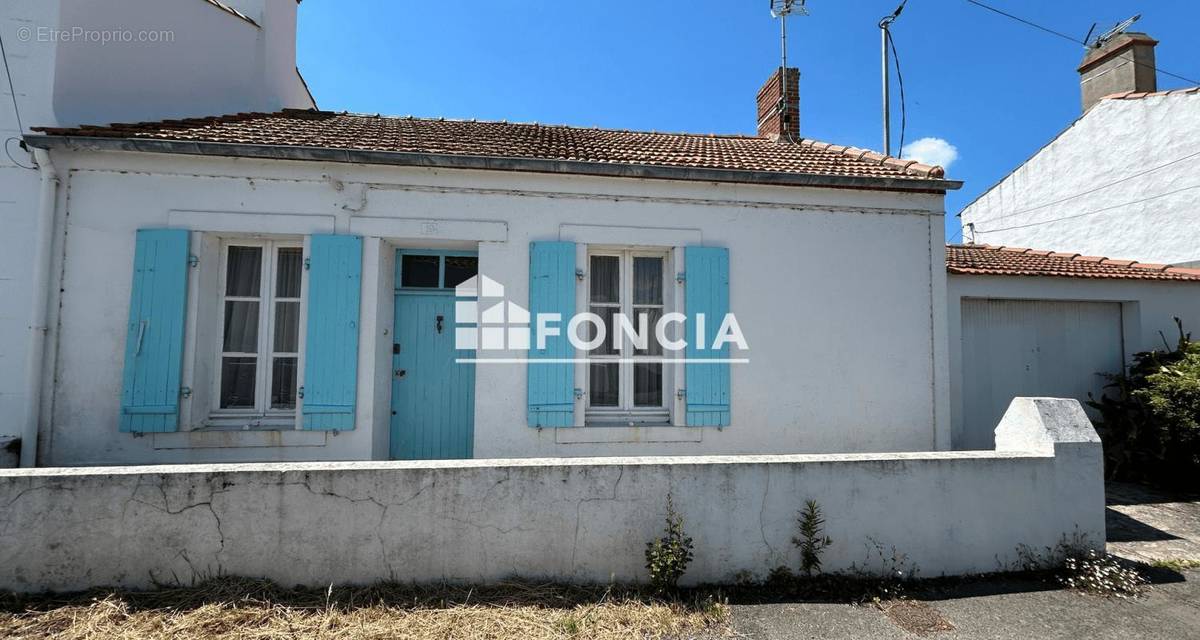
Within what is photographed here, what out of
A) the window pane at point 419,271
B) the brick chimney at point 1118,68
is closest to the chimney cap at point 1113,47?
the brick chimney at point 1118,68

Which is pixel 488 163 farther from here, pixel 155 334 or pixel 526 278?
pixel 155 334

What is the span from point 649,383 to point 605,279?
1.11 meters

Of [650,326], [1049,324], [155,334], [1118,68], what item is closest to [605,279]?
[650,326]

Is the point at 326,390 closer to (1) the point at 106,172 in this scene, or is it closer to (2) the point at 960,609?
(1) the point at 106,172

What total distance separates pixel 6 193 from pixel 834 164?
7.62 m

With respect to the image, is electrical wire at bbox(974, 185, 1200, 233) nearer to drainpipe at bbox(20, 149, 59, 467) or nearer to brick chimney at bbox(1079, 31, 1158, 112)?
brick chimney at bbox(1079, 31, 1158, 112)

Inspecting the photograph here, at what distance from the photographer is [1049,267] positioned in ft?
20.6

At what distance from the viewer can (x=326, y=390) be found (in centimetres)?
431

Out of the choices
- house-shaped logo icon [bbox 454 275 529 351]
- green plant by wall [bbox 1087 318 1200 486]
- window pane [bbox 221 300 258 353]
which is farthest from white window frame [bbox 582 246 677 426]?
green plant by wall [bbox 1087 318 1200 486]

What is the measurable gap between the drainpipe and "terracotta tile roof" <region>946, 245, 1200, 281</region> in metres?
8.79

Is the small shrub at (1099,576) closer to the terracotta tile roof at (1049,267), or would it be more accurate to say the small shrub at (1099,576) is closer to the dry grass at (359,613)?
the dry grass at (359,613)

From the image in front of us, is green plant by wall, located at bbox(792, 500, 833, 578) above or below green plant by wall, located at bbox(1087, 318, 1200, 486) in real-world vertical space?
below

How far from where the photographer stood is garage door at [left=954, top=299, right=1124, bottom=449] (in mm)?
6004

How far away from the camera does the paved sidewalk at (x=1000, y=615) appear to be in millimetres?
2695
